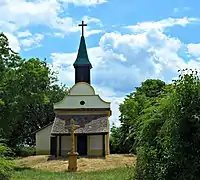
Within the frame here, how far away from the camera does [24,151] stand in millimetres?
51156

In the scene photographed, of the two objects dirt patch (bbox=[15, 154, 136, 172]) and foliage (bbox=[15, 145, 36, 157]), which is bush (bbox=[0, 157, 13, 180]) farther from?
foliage (bbox=[15, 145, 36, 157])

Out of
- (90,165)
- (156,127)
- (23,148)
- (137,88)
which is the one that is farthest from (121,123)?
(156,127)

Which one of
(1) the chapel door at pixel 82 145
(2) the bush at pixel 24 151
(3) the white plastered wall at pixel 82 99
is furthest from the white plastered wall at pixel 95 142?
(2) the bush at pixel 24 151

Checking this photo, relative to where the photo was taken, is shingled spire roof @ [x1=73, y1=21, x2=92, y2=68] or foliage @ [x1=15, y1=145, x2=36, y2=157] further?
foliage @ [x1=15, y1=145, x2=36, y2=157]

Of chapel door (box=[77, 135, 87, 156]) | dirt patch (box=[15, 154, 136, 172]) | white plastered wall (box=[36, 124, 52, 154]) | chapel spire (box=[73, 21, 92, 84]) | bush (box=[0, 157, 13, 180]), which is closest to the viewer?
bush (box=[0, 157, 13, 180])

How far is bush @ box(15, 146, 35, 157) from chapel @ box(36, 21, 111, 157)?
4.06 meters

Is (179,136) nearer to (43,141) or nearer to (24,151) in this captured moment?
(43,141)

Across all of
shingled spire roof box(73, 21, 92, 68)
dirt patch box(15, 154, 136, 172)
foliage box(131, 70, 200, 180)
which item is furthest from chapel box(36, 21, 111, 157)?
foliage box(131, 70, 200, 180)

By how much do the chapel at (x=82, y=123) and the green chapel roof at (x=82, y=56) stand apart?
90.7 inches

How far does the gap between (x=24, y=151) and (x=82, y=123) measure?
39.9 feet

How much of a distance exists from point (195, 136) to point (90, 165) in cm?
2124

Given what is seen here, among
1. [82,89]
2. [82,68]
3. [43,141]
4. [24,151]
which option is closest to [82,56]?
[82,68]

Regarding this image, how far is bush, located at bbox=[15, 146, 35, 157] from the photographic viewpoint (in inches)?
1960

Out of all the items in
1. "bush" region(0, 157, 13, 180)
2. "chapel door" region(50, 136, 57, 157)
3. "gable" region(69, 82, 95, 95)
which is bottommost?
"bush" region(0, 157, 13, 180)
